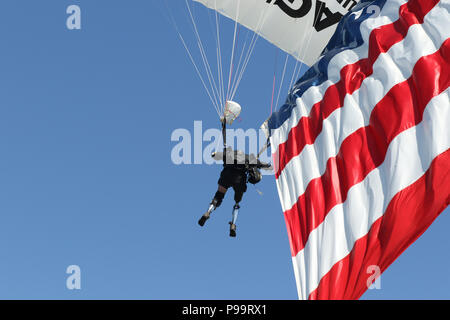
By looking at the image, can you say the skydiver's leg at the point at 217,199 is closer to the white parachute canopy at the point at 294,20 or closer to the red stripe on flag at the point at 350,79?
the red stripe on flag at the point at 350,79

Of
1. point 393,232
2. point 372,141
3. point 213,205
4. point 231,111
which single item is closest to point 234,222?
point 213,205

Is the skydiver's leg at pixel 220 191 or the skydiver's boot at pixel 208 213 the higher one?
the skydiver's leg at pixel 220 191

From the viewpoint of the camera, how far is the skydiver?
11.9m

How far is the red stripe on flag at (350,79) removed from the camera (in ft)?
34.0

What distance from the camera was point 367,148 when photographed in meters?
9.75

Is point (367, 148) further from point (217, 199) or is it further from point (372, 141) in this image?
point (217, 199)

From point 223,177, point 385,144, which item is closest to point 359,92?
point 385,144

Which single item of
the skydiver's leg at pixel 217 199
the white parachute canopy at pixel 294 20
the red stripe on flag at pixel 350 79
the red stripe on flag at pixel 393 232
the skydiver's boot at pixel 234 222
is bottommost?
the red stripe on flag at pixel 393 232

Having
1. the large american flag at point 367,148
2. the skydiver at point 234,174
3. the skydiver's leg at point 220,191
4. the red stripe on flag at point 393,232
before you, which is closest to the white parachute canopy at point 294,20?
the large american flag at point 367,148

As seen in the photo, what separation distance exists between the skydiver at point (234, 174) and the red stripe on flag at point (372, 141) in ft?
6.63

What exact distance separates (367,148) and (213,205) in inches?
131
